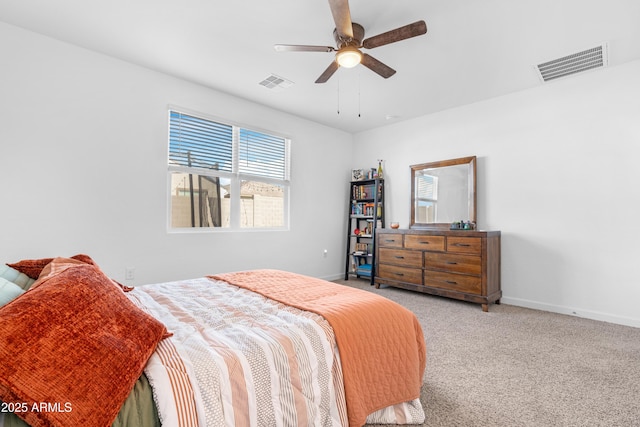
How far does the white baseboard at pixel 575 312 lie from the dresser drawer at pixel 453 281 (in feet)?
2.16

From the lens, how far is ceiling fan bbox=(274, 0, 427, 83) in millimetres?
1990

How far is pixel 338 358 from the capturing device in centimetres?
134

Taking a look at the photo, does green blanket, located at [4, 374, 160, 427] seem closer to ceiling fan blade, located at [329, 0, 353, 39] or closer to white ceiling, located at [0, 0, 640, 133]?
ceiling fan blade, located at [329, 0, 353, 39]

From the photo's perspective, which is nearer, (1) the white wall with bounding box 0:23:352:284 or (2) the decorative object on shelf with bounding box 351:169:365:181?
(1) the white wall with bounding box 0:23:352:284

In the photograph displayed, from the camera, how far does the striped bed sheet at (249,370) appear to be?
0.96 meters

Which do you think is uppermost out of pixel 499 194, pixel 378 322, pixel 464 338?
pixel 499 194

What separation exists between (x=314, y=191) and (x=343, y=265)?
1.45 meters

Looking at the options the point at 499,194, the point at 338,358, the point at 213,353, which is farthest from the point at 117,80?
the point at 499,194

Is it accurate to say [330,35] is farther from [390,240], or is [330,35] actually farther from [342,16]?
[390,240]

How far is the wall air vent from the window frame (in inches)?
28.4

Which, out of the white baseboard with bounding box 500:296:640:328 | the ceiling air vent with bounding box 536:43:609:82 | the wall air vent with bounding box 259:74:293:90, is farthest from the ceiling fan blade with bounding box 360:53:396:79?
the white baseboard with bounding box 500:296:640:328

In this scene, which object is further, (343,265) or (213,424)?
(343,265)

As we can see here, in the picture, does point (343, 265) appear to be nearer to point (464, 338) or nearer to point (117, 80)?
point (464, 338)

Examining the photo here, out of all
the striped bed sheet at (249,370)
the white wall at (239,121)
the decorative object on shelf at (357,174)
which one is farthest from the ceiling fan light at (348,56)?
the decorative object on shelf at (357,174)
